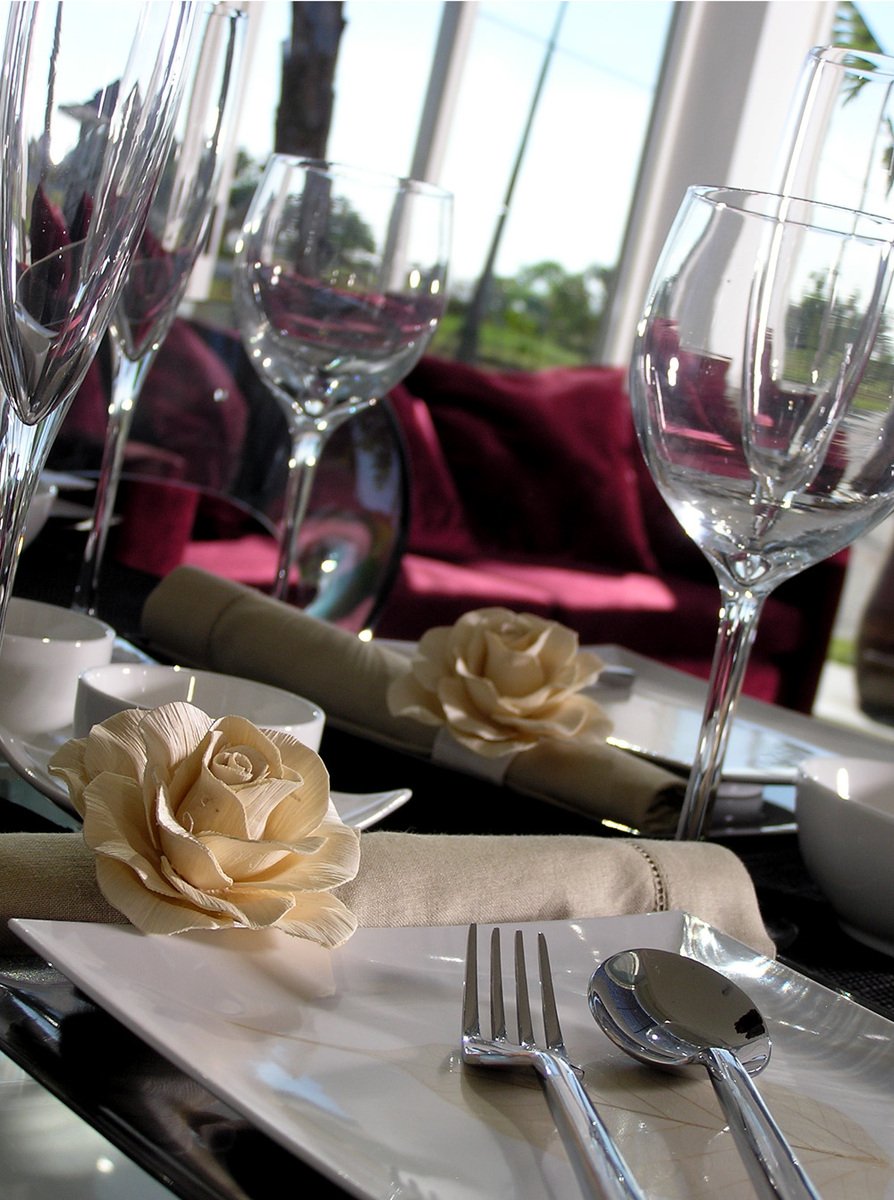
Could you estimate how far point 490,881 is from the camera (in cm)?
48

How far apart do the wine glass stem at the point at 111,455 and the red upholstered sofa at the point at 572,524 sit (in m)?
2.36

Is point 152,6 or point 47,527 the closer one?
point 152,6

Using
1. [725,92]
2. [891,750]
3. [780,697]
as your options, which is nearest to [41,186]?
[891,750]

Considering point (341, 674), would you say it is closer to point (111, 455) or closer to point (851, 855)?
point (111, 455)

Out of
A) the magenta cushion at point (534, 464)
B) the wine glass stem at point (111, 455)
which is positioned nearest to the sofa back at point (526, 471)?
the magenta cushion at point (534, 464)

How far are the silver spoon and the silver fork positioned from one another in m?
0.02

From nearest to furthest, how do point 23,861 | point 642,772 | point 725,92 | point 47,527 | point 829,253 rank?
point 23,861 → point 829,253 → point 642,772 → point 47,527 → point 725,92

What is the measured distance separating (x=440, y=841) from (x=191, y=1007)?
0.53ft

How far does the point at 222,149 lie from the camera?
78 cm

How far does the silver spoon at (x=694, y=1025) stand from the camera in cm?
34

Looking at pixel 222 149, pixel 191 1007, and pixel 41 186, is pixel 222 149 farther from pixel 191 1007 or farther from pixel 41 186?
pixel 191 1007

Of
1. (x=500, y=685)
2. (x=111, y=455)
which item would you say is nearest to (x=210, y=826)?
(x=500, y=685)

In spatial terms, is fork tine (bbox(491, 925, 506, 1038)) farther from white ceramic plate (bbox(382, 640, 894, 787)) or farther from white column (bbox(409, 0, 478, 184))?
white column (bbox(409, 0, 478, 184))

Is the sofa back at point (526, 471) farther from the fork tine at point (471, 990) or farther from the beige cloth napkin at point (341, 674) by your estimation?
the fork tine at point (471, 990)
